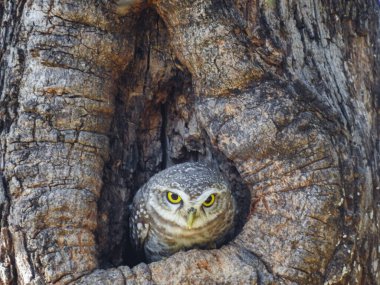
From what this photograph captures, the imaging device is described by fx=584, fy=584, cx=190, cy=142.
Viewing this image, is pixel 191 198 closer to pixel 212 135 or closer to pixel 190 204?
pixel 190 204

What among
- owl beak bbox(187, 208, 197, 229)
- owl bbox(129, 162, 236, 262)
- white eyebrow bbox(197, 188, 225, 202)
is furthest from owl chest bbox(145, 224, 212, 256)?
white eyebrow bbox(197, 188, 225, 202)

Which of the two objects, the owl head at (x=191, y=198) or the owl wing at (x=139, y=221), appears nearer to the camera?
the owl head at (x=191, y=198)

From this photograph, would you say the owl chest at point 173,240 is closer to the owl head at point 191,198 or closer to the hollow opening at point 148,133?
the owl head at point 191,198

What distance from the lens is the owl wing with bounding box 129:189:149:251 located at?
3588 millimetres

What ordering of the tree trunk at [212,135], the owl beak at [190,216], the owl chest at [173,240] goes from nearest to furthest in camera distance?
the tree trunk at [212,135] → the owl beak at [190,216] → the owl chest at [173,240]

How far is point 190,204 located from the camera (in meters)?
3.41

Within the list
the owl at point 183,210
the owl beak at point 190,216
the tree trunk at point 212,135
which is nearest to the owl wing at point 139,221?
the owl at point 183,210

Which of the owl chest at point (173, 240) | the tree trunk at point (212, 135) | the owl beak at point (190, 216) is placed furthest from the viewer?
the owl chest at point (173, 240)

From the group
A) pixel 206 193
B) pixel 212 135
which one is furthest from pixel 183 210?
pixel 212 135

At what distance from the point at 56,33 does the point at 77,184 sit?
2.72ft

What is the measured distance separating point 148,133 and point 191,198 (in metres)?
0.61

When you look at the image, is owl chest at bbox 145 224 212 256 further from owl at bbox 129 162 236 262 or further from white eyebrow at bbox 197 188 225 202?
white eyebrow at bbox 197 188 225 202

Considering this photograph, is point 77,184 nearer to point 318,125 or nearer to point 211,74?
point 211,74

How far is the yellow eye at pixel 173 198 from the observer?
3.48 m
